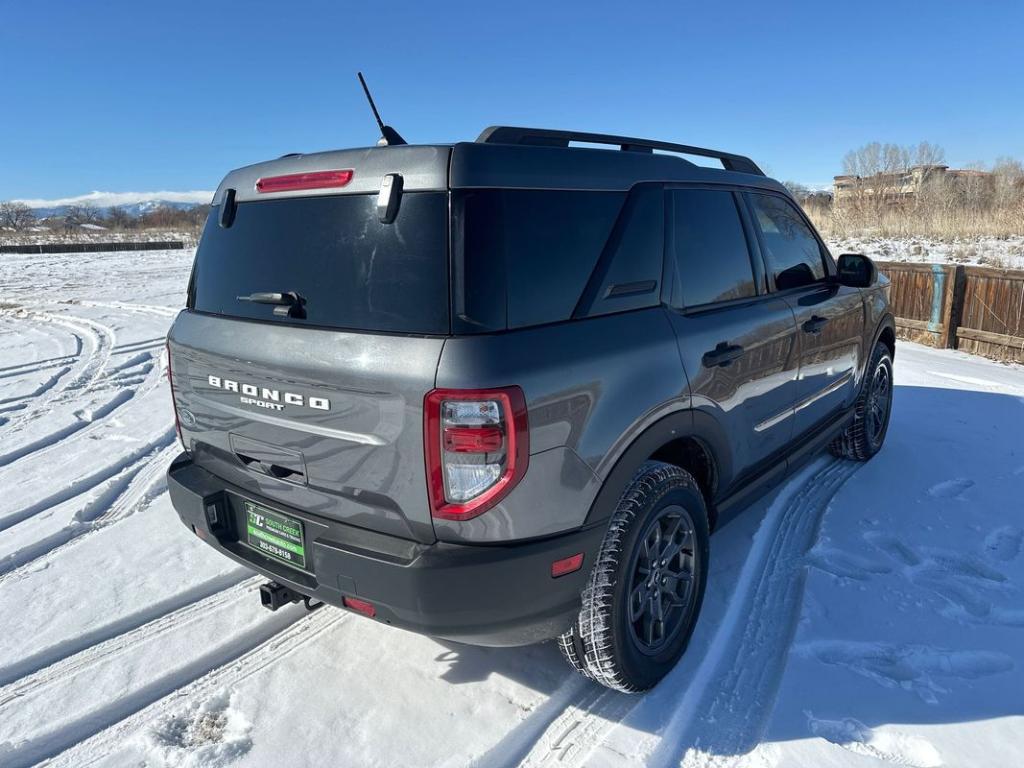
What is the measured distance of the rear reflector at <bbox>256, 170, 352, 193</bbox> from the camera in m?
2.19

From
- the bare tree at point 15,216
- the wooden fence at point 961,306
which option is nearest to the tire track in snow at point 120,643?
the wooden fence at point 961,306

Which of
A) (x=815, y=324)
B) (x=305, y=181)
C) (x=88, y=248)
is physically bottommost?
(x=815, y=324)

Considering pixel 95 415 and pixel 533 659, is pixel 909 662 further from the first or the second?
pixel 95 415

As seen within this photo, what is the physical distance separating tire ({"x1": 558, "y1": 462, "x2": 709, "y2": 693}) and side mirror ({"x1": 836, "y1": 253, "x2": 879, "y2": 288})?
7.11 ft

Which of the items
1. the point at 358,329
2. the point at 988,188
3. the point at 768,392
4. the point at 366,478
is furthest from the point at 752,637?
the point at 988,188

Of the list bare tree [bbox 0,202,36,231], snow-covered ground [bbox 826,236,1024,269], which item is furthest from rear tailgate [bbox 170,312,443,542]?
bare tree [bbox 0,202,36,231]

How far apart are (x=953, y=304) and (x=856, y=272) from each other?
6173mm

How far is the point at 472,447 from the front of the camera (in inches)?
75.4

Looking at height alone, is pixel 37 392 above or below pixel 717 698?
above

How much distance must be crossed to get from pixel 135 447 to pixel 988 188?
3034 centimetres

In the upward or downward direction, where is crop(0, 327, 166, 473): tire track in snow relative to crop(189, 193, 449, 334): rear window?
downward

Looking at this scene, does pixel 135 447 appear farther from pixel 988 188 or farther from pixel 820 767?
pixel 988 188

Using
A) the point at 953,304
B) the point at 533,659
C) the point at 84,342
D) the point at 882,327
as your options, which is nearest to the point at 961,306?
the point at 953,304

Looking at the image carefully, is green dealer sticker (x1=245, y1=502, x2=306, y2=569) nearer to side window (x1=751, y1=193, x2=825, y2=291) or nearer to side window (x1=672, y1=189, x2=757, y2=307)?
side window (x1=672, y1=189, x2=757, y2=307)
